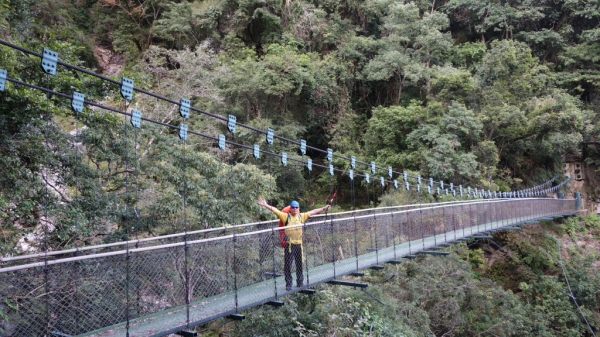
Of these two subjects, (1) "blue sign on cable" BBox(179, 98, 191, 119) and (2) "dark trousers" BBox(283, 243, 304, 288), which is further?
(2) "dark trousers" BBox(283, 243, 304, 288)

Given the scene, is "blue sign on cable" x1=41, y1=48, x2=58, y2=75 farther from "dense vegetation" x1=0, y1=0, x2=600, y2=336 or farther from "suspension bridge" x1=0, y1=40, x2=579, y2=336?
"dense vegetation" x1=0, y1=0, x2=600, y2=336

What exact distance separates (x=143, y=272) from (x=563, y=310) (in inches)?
374

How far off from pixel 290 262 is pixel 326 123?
391 inches

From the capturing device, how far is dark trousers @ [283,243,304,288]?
368cm

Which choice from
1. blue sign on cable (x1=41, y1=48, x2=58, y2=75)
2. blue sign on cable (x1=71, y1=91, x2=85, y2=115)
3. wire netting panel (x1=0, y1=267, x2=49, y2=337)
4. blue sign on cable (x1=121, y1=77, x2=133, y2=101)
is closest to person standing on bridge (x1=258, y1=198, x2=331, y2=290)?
blue sign on cable (x1=121, y1=77, x2=133, y2=101)

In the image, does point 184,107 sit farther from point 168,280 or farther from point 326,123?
point 326,123

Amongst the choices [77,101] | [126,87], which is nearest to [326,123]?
[126,87]

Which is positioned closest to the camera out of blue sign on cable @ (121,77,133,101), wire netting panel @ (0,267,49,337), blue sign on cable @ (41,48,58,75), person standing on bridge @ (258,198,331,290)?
blue sign on cable @ (41,48,58,75)

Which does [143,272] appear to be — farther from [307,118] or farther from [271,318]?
[307,118]

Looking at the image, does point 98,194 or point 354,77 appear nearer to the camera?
point 98,194

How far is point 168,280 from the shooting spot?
10.4 feet

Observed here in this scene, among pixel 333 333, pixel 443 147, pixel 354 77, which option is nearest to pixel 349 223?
pixel 333 333

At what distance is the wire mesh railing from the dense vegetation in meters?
1.02

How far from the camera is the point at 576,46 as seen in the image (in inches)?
607
